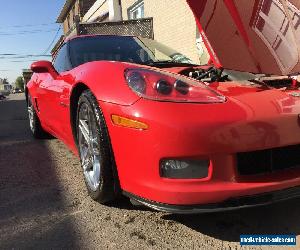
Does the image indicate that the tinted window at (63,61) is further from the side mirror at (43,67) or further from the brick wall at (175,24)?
the brick wall at (175,24)

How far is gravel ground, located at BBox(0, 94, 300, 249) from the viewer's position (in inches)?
82.3

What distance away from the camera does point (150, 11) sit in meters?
12.2

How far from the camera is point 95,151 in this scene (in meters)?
2.55

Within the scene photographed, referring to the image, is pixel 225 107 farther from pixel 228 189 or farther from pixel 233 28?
pixel 233 28

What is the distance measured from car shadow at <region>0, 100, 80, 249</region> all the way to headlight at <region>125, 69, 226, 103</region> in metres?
0.92

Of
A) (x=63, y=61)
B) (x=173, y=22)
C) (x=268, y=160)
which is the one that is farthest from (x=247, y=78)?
(x=173, y=22)

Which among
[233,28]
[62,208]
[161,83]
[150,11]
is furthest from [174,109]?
[150,11]

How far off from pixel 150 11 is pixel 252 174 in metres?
10.8

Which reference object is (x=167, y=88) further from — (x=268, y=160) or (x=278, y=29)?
→ (x=278, y=29)

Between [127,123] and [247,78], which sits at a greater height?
[247,78]

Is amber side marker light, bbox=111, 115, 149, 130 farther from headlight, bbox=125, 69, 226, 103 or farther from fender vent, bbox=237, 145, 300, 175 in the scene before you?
fender vent, bbox=237, 145, 300, 175

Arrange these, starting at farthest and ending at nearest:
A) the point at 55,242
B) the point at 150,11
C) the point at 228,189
Answer: the point at 150,11
the point at 55,242
the point at 228,189

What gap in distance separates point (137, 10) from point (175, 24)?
5.09 m

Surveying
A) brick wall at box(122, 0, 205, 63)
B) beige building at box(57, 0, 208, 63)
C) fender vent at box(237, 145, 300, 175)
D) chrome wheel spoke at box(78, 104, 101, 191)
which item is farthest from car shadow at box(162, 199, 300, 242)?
brick wall at box(122, 0, 205, 63)
